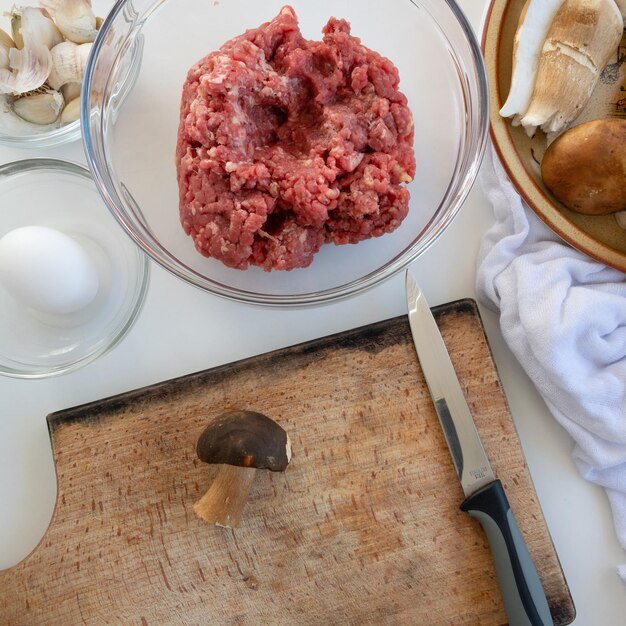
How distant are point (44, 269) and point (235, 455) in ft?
1.74

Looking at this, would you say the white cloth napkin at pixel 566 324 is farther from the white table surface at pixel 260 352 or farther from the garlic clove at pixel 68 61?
the garlic clove at pixel 68 61

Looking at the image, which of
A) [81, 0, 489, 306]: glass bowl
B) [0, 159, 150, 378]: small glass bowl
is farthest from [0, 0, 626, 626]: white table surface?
[81, 0, 489, 306]: glass bowl

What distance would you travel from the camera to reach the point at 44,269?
1209mm

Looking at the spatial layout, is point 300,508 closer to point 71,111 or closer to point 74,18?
point 71,111

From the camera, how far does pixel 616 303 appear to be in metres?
1.31

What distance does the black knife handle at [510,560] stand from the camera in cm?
123

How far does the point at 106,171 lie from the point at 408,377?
30.3 inches

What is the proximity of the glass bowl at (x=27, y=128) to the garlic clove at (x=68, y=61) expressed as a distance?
0.30 feet

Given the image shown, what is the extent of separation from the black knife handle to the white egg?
947mm

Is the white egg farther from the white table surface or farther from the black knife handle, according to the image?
the black knife handle

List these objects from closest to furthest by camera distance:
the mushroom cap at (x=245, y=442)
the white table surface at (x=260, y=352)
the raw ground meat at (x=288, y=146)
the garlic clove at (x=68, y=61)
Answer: the raw ground meat at (x=288, y=146) → the mushroom cap at (x=245, y=442) → the garlic clove at (x=68, y=61) → the white table surface at (x=260, y=352)

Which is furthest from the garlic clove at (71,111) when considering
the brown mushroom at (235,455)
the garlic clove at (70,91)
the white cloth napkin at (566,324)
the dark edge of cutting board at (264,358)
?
the white cloth napkin at (566,324)

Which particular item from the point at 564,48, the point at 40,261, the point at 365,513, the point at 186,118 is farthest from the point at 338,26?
the point at 365,513

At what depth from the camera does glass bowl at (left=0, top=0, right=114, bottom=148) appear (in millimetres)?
1311
